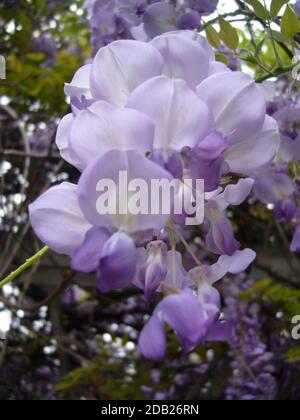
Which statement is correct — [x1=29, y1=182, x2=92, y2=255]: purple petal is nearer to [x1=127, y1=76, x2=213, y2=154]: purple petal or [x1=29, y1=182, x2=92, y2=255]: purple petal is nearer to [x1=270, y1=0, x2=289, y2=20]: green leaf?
[x1=127, y1=76, x2=213, y2=154]: purple petal

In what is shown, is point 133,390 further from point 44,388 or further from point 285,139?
point 285,139

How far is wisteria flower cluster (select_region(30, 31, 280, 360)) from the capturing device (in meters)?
0.48

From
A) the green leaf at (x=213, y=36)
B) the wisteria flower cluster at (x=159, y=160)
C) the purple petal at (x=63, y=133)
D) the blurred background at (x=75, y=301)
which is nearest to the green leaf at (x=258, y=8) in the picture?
the green leaf at (x=213, y=36)

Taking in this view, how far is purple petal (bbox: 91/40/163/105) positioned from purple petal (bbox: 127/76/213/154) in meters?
0.04

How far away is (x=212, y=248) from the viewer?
604mm

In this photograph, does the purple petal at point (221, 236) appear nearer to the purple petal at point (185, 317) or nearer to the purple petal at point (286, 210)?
the purple petal at point (185, 317)

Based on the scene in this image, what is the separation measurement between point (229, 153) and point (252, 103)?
48 mm

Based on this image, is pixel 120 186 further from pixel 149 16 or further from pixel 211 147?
pixel 149 16

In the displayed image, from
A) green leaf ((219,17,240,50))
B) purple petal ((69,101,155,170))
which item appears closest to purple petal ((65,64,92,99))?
purple petal ((69,101,155,170))

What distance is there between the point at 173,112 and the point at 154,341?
18 centimetres

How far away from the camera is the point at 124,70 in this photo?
0.56m

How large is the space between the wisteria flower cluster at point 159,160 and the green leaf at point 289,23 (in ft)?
0.77

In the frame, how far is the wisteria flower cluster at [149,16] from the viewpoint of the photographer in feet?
3.14

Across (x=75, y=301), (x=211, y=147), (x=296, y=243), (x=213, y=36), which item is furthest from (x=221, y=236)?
(x=75, y=301)
